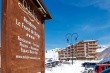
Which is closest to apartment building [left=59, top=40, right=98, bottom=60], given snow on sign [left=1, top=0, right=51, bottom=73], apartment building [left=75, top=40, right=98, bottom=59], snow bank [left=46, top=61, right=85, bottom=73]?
apartment building [left=75, top=40, right=98, bottom=59]

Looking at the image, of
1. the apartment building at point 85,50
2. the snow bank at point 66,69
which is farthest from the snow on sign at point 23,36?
the apartment building at point 85,50

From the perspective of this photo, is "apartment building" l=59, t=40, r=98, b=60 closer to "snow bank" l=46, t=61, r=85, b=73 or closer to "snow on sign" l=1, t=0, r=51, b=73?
"snow bank" l=46, t=61, r=85, b=73

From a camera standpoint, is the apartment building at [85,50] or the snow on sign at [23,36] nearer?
the snow on sign at [23,36]

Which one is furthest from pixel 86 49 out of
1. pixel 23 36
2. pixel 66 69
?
pixel 23 36

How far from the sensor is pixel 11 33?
645cm

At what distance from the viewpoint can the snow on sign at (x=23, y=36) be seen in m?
6.22

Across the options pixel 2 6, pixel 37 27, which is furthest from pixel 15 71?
pixel 37 27

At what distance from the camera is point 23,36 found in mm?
7488

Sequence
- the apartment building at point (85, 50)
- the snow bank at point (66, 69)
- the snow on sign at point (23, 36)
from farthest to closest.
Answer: the apartment building at point (85, 50) < the snow bank at point (66, 69) < the snow on sign at point (23, 36)

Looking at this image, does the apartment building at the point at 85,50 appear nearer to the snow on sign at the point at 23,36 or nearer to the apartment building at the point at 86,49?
the apartment building at the point at 86,49

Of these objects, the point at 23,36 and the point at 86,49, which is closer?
the point at 23,36

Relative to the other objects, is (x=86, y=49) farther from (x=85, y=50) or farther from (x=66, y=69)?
(x=66, y=69)

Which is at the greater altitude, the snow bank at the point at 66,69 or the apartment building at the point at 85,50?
the apartment building at the point at 85,50

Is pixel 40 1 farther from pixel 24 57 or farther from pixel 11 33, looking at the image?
pixel 11 33
